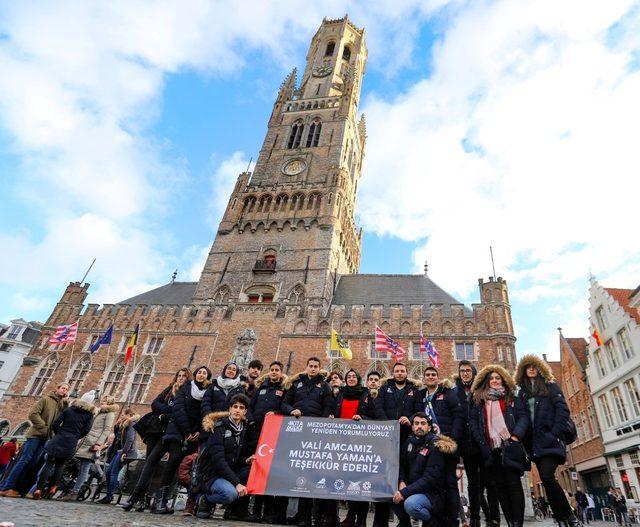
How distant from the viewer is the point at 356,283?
27.8 metres

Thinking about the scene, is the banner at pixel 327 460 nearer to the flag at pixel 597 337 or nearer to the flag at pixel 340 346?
the flag at pixel 340 346

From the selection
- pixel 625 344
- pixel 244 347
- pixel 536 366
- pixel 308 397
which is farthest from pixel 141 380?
pixel 625 344

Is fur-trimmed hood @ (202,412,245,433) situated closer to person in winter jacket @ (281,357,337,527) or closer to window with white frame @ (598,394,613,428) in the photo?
person in winter jacket @ (281,357,337,527)

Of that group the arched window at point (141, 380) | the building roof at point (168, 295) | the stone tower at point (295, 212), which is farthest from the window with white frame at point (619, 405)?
the building roof at point (168, 295)

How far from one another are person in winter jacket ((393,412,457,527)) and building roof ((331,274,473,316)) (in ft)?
57.2

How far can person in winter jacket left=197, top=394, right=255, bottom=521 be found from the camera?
17.5 feet

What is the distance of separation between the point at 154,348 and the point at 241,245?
355 inches

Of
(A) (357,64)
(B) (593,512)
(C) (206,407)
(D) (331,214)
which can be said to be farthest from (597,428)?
(A) (357,64)

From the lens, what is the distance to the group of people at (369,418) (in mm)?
5105

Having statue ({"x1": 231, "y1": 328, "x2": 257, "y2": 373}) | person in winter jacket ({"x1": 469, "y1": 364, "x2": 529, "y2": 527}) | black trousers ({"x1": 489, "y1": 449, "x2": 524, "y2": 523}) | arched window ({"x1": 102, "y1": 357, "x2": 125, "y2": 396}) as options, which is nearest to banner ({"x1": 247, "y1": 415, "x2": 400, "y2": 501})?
person in winter jacket ({"x1": 469, "y1": 364, "x2": 529, "y2": 527})

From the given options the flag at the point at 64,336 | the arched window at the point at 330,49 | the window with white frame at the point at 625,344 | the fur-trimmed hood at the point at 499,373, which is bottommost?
the fur-trimmed hood at the point at 499,373

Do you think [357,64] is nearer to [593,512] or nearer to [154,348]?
[154,348]

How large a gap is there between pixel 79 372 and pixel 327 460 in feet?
76.8

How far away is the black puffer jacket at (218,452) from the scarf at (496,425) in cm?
357
